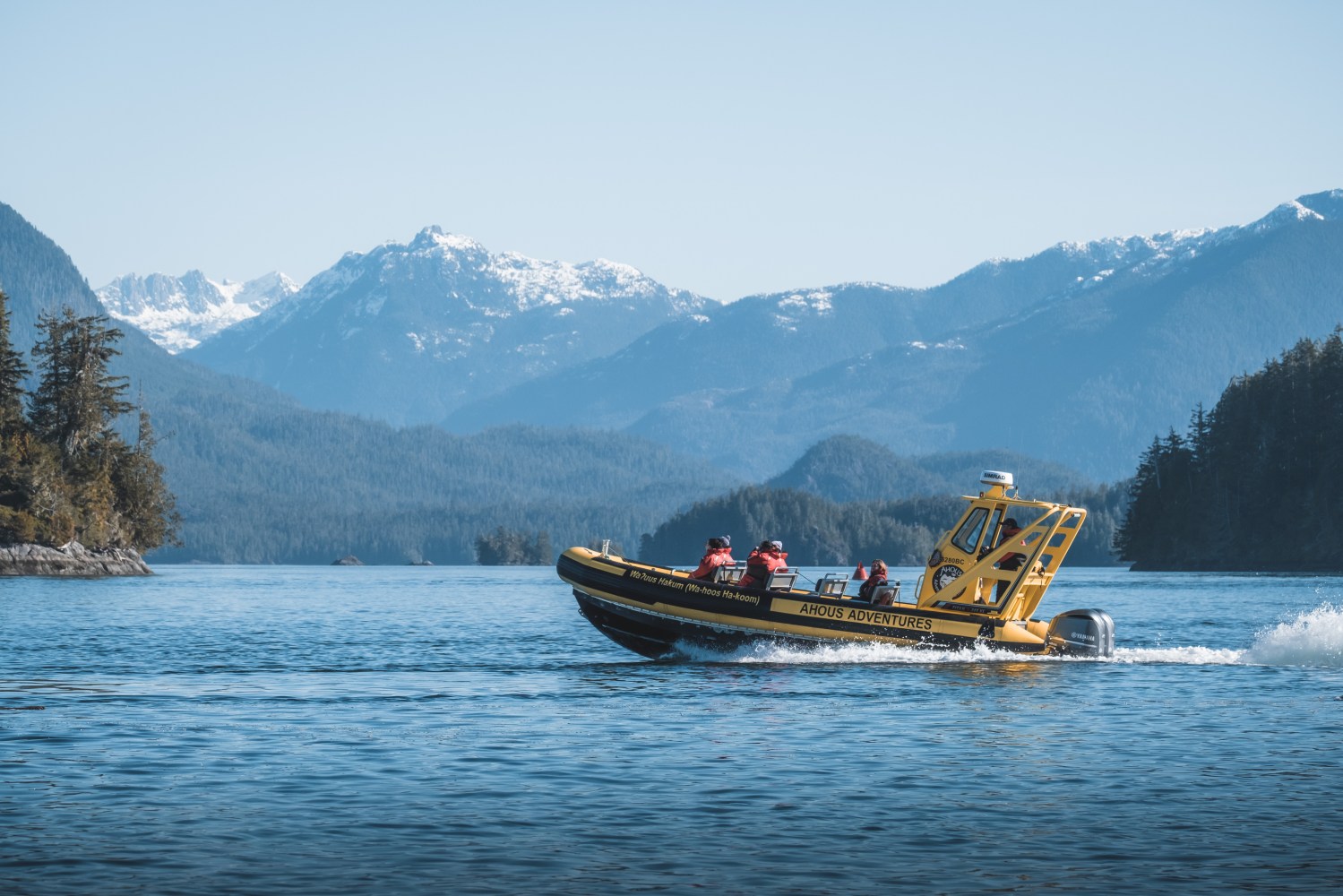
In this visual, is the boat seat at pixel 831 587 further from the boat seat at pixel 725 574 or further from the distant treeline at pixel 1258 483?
the distant treeline at pixel 1258 483

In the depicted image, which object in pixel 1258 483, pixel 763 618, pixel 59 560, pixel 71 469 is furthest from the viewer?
pixel 1258 483

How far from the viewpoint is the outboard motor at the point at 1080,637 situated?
125 ft

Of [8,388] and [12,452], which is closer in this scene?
[12,452]

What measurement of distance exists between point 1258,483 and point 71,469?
9821 centimetres

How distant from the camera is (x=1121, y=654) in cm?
3953

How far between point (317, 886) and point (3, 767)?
802 cm

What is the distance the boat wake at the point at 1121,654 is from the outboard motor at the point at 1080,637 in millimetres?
187

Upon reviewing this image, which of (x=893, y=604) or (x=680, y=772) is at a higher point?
(x=893, y=604)

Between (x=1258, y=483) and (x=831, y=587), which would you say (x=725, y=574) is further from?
(x=1258, y=483)

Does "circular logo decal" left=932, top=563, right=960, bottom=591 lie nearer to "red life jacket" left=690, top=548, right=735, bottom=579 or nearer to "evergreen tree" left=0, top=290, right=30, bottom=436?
"red life jacket" left=690, top=548, right=735, bottom=579

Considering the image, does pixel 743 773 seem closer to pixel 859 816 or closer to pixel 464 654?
pixel 859 816

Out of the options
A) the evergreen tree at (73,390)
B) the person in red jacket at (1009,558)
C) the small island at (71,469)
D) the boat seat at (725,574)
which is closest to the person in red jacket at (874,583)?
the person in red jacket at (1009,558)

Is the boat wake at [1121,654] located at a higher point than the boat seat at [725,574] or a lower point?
lower

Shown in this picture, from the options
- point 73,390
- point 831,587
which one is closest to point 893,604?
point 831,587
